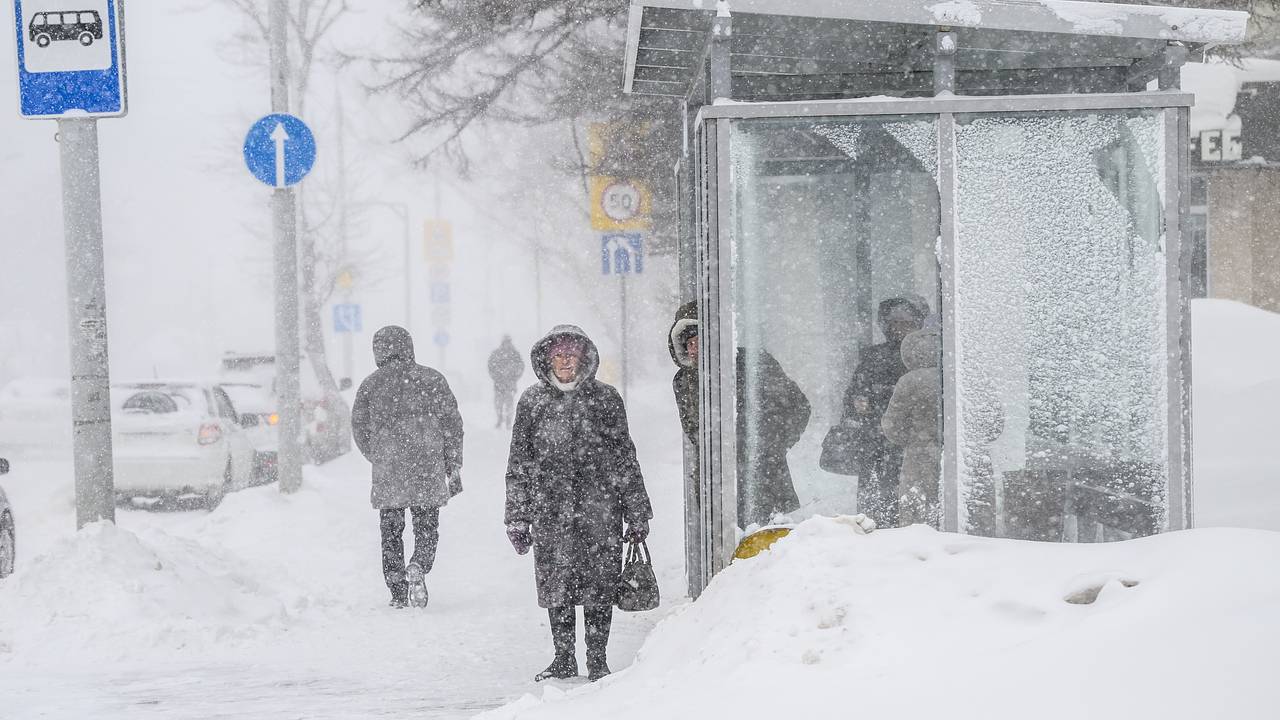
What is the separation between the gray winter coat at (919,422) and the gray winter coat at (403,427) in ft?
10.8

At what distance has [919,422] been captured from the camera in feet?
19.0

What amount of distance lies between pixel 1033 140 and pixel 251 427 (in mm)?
12184

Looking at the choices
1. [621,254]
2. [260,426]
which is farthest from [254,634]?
[260,426]

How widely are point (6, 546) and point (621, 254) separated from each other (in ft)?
25.5

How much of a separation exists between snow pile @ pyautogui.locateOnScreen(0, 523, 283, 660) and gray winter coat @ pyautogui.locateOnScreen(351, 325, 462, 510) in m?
1.06

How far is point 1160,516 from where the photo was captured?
5.80 meters

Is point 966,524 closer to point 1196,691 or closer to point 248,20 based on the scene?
point 1196,691

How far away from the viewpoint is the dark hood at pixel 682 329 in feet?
21.3

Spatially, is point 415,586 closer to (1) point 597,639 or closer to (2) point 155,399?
(1) point 597,639

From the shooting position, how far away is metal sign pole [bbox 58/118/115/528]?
7602 millimetres

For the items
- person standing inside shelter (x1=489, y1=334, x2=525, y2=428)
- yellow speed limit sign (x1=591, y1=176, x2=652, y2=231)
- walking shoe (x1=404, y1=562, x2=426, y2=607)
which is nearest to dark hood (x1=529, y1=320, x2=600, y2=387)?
walking shoe (x1=404, y1=562, x2=426, y2=607)

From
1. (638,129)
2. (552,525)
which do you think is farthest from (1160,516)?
(638,129)

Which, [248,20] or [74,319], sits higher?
[248,20]

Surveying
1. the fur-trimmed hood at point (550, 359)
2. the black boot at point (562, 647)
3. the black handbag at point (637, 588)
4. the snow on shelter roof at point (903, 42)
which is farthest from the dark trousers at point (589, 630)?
the snow on shelter roof at point (903, 42)
